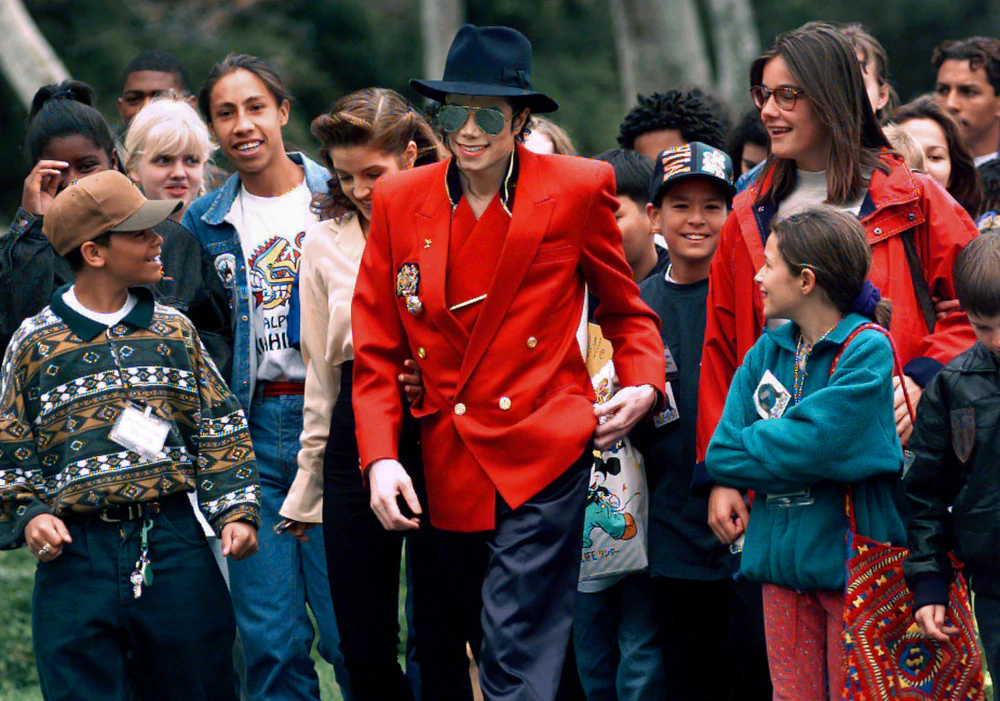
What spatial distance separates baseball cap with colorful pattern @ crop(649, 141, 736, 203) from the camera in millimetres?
5934

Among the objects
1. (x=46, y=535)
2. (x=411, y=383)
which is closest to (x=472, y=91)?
(x=411, y=383)

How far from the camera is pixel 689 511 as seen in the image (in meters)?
5.72

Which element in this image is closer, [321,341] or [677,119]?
[321,341]

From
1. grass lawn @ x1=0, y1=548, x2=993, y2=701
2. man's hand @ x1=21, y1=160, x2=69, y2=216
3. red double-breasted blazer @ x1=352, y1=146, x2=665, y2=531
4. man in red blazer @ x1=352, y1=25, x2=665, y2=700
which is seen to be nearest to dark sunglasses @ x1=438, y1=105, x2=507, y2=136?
man in red blazer @ x1=352, y1=25, x2=665, y2=700

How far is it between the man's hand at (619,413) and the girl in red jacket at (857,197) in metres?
0.54

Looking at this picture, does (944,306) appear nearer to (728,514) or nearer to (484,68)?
(728,514)

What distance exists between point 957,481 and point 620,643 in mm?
1734

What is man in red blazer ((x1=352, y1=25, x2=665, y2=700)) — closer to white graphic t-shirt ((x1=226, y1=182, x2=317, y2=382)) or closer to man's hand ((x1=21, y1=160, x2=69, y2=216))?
white graphic t-shirt ((x1=226, y1=182, x2=317, y2=382))

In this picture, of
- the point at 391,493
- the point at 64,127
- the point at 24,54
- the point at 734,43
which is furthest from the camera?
the point at 734,43

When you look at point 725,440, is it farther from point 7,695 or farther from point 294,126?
point 294,126

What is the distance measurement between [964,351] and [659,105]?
2499 mm

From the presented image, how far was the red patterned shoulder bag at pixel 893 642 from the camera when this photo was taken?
4602 mm

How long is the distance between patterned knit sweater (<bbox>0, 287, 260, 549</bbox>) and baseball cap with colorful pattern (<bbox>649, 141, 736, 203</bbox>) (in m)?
1.93

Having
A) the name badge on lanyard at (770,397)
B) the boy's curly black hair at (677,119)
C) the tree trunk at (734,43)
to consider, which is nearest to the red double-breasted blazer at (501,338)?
the name badge on lanyard at (770,397)
